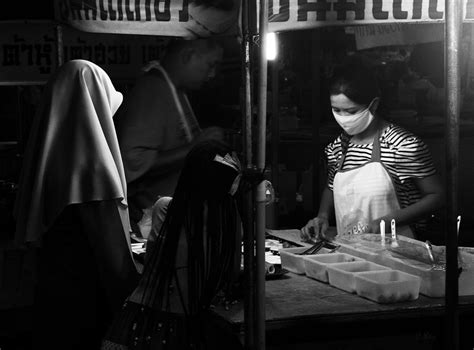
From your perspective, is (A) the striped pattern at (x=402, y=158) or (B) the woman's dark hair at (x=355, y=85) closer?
(A) the striped pattern at (x=402, y=158)

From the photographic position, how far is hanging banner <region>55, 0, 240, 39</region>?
474cm

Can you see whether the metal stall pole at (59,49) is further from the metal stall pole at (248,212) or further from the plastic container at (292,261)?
the metal stall pole at (248,212)

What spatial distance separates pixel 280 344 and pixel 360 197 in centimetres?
199

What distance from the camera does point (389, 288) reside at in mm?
3184

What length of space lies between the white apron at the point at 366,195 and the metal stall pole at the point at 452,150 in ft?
6.71

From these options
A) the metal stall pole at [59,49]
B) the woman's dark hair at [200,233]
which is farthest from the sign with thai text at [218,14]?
the woman's dark hair at [200,233]

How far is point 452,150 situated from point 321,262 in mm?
1301

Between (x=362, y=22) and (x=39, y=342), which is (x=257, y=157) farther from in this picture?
(x=362, y=22)

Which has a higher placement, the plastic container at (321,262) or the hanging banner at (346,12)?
the hanging banner at (346,12)

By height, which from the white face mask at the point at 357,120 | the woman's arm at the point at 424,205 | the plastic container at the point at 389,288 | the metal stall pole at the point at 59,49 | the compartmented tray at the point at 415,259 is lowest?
the plastic container at the point at 389,288

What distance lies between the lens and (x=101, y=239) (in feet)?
9.20

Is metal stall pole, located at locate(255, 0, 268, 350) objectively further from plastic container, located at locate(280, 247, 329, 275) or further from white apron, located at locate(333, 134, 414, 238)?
white apron, located at locate(333, 134, 414, 238)

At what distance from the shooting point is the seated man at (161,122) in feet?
17.5

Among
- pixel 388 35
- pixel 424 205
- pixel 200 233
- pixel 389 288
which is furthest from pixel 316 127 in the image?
pixel 200 233
